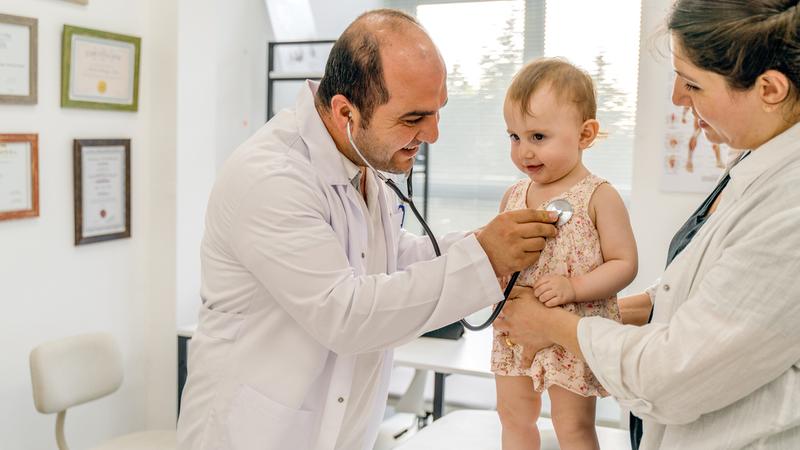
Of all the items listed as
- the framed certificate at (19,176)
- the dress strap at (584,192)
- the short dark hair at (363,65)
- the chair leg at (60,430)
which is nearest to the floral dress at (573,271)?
the dress strap at (584,192)

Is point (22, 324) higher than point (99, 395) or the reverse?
higher

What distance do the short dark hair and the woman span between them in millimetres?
511

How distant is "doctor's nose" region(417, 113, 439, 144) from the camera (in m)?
1.43

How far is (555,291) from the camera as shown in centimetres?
139

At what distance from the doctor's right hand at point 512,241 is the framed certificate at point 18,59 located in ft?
6.01

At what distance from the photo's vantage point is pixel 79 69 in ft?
9.16

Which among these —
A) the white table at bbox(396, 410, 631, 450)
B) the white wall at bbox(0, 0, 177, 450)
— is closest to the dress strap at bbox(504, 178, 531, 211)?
the white table at bbox(396, 410, 631, 450)

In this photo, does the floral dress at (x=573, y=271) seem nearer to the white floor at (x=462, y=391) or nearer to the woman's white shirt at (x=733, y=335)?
the woman's white shirt at (x=733, y=335)

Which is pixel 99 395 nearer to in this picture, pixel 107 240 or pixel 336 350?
pixel 107 240

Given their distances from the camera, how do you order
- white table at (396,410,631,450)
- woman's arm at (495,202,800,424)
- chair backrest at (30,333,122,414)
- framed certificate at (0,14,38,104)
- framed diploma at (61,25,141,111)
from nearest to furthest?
woman's arm at (495,202,800,424) < white table at (396,410,631,450) < chair backrest at (30,333,122,414) < framed certificate at (0,14,38,104) < framed diploma at (61,25,141,111)

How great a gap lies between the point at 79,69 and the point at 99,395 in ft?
3.65

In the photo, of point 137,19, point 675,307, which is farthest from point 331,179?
point 137,19

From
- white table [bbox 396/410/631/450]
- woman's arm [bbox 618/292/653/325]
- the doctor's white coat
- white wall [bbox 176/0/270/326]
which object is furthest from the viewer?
white wall [bbox 176/0/270/326]

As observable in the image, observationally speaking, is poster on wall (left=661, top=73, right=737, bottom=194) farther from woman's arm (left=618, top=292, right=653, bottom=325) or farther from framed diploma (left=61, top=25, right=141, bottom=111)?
framed diploma (left=61, top=25, right=141, bottom=111)
